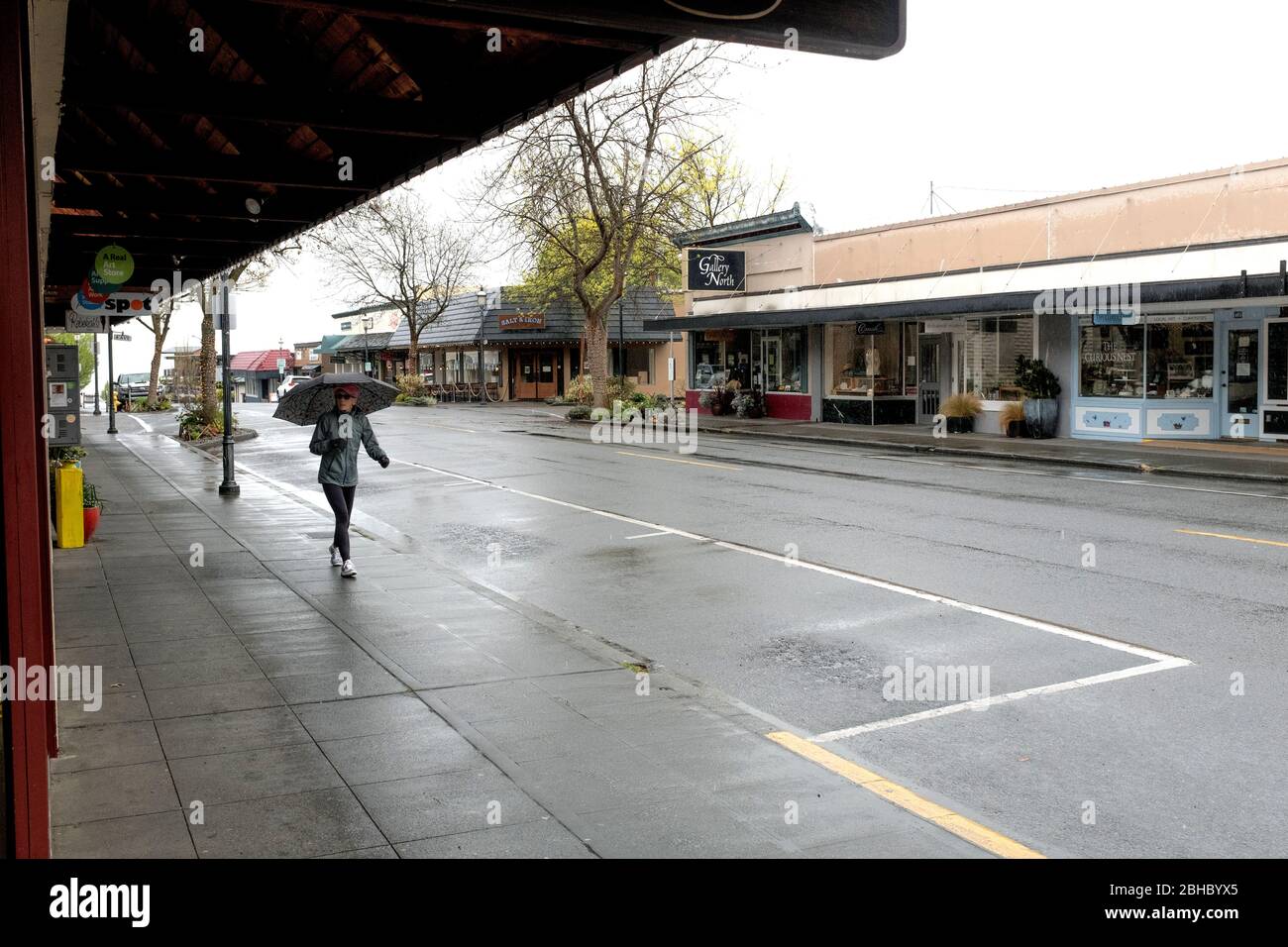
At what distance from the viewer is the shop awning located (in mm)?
20938

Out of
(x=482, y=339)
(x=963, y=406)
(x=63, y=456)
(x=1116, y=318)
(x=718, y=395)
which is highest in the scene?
(x=482, y=339)

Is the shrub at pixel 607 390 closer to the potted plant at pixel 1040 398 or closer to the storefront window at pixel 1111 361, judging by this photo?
the potted plant at pixel 1040 398

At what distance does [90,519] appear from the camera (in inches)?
527

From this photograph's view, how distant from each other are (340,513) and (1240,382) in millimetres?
20697

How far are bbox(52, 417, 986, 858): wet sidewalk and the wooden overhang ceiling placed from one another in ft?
11.7

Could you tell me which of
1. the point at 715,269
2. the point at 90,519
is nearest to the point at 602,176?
the point at 715,269

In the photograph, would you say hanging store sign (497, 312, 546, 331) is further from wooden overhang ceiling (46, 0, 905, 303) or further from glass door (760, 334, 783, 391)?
wooden overhang ceiling (46, 0, 905, 303)

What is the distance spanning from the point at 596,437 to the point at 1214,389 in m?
15.4

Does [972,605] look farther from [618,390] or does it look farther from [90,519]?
[618,390]

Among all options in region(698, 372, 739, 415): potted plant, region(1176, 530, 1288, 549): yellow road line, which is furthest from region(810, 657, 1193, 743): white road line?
region(698, 372, 739, 415): potted plant

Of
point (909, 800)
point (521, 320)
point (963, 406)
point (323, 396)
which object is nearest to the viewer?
point (909, 800)

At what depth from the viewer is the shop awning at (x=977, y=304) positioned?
20938 millimetres

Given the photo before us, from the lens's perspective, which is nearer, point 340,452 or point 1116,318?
point 340,452
